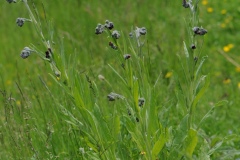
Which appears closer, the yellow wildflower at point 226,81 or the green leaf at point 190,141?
the green leaf at point 190,141

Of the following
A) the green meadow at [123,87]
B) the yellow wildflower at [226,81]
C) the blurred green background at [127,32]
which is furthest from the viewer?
the blurred green background at [127,32]

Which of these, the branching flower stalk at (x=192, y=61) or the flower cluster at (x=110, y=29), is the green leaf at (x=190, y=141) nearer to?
the branching flower stalk at (x=192, y=61)

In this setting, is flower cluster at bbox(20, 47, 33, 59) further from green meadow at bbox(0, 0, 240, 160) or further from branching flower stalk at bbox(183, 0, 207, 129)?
branching flower stalk at bbox(183, 0, 207, 129)

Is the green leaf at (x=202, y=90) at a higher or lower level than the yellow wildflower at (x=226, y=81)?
higher

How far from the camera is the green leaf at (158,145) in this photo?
8.63 feet

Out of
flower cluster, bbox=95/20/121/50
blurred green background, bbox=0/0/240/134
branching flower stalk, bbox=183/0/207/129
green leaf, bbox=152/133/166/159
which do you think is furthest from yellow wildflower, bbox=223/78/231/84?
flower cluster, bbox=95/20/121/50

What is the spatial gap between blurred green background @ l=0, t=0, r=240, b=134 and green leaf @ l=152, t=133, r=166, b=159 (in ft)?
6.38

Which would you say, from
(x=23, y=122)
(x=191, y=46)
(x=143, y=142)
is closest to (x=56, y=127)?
(x=23, y=122)

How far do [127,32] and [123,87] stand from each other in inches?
117

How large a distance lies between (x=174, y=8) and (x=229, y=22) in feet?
2.20

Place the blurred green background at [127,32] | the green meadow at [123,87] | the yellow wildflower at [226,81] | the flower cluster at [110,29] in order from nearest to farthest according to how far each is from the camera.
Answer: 1. the flower cluster at [110,29]
2. the green meadow at [123,87]
3. the yellow wildflower at [226,81]
4. the blurred green background at [127,32]

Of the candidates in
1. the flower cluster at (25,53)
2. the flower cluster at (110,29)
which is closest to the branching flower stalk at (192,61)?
the flower cluster at (110,29)

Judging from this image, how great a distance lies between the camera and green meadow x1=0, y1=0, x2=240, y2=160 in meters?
2.68

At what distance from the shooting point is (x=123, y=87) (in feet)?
8.84
